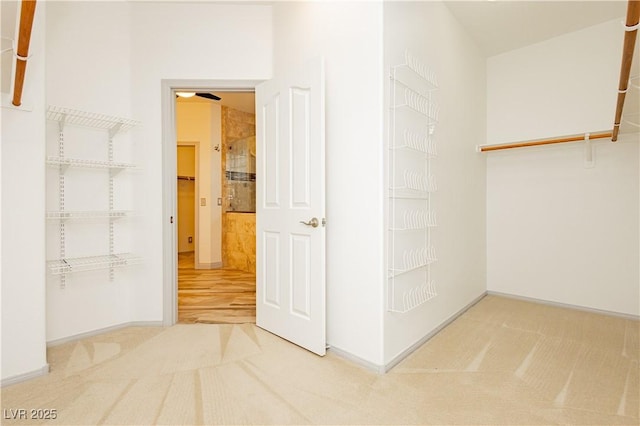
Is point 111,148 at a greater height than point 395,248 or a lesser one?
greater

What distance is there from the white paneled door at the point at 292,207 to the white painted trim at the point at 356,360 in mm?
117

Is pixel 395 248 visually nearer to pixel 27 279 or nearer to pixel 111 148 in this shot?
→ pixel 27 279

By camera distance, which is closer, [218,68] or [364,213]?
[364,213]

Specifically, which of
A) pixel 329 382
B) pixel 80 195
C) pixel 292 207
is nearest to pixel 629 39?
pixel 292 207

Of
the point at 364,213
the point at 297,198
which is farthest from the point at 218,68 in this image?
the point at 364,213

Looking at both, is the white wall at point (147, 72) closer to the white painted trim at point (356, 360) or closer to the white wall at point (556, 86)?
the white painted trim at point (356, 360)

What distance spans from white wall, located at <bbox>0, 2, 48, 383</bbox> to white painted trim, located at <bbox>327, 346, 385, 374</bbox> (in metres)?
1.80

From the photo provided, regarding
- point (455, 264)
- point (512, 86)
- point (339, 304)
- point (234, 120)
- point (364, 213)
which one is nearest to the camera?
point (364, 213)

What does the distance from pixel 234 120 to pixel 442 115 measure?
4099mm

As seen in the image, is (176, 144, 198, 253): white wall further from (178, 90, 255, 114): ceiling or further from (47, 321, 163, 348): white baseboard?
(47, 321, 163, 348): white baseboard

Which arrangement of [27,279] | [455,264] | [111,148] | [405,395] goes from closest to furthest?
1. [405,395]
2. [27,279]
3. [111,148]
4. [455,264]

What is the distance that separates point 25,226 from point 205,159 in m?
3.75

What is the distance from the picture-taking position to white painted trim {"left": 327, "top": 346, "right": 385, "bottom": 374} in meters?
1.98

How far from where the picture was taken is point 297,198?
2.36m
